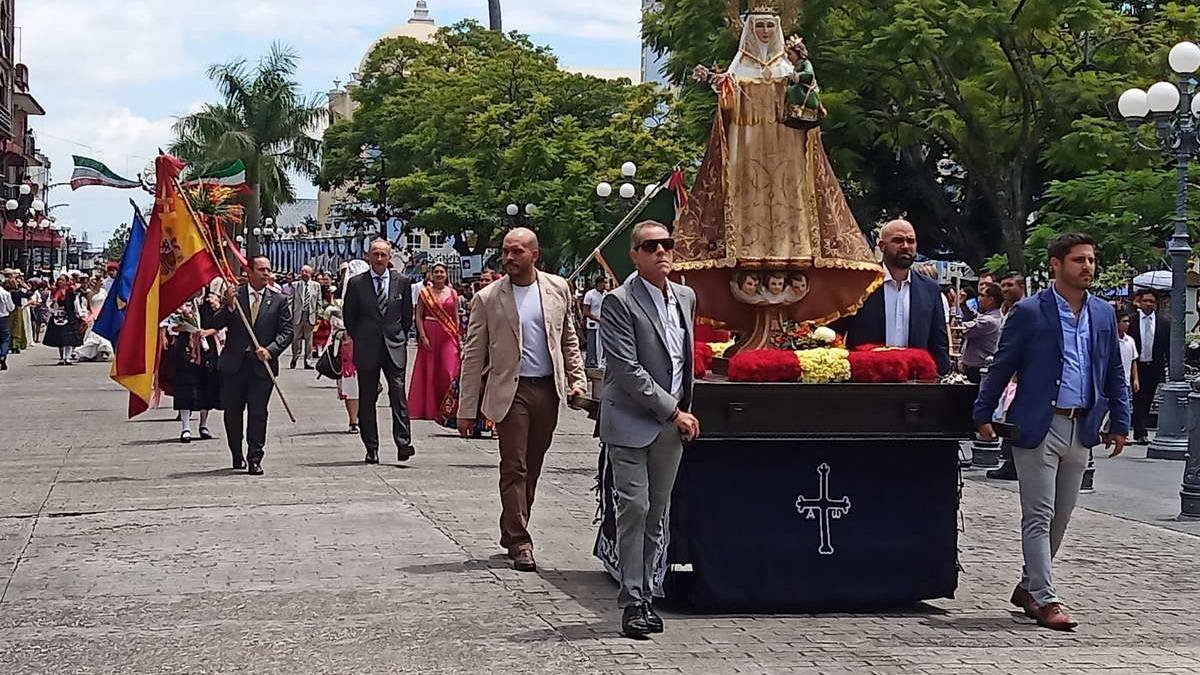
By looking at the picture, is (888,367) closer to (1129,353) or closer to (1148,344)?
(1129,353)

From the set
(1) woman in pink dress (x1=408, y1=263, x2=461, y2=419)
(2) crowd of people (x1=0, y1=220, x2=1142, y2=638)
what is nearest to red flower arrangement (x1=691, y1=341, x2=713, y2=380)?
(2) crowd of people (x1=0, y1=220, x2=1142, y2=638)

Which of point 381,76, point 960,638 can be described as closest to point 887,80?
point 960,638

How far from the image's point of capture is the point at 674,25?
33.8 m

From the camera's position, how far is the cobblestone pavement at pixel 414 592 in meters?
7.21

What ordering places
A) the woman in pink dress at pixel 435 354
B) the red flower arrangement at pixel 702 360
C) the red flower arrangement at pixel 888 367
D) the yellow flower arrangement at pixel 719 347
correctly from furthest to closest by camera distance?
the woman in pink dress at pixel 435 354
the yellow flower arrangement at pixel 719 347
the red flower arrangement at pixel 702 360
the red flower arrangement at pixel 888 367

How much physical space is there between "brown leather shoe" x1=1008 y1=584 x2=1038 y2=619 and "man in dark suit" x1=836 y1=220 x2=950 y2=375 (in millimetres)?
1260

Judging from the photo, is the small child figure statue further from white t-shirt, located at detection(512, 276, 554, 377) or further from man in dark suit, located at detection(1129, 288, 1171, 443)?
man in dark suit, located at detection(1129, 288, 1171, 443)

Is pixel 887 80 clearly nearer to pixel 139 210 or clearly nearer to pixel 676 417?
pixel 139 210

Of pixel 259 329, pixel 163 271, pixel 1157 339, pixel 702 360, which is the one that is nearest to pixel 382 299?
pixel 259 329

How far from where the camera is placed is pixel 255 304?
14688 mm

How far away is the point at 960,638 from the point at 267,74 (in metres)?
65.0

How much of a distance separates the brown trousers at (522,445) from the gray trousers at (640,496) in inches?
73.6

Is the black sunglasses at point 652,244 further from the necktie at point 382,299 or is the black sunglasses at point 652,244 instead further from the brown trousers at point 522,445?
the necktie at point 382,299

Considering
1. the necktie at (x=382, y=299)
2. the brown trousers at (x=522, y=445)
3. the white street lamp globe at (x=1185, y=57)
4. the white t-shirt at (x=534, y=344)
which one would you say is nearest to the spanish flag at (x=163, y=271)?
the necktie at (x=382, y=299)
